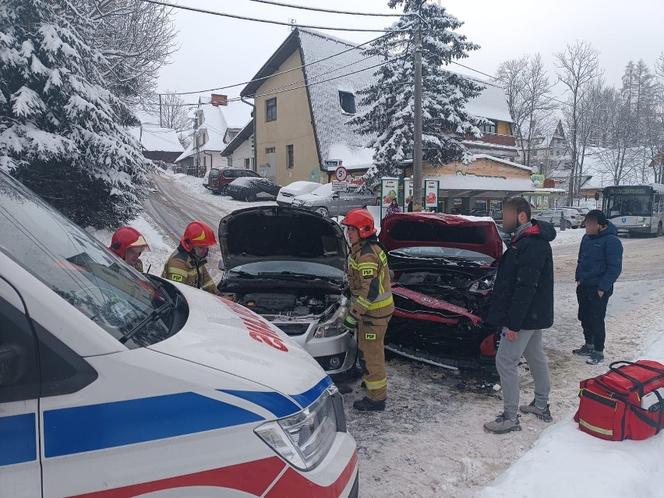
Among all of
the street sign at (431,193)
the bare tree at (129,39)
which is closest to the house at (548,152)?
the street sign at (431,193)

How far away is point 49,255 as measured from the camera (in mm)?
1956

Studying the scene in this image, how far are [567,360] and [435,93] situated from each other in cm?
1679

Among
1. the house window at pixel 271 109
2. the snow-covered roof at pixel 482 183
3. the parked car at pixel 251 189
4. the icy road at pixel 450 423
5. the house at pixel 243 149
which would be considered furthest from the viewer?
the house at pixel 243 149

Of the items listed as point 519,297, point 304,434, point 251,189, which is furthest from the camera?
point 251,189

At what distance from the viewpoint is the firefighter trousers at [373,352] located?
4.53 metres

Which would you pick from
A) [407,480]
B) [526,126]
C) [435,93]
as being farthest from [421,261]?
[526,126]

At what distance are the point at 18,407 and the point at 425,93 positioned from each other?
2116 centimetres

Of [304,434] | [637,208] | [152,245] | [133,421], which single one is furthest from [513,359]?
[637,208]

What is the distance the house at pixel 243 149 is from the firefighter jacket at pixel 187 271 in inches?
1305

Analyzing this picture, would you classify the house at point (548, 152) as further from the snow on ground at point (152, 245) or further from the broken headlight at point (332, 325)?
the broken headlight at point (332, 325)

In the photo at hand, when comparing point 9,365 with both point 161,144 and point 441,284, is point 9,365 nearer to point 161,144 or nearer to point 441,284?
point 441,284

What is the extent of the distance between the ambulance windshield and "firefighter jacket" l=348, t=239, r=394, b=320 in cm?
219

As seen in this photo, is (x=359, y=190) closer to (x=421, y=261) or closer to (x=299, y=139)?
(x=299, y=139)

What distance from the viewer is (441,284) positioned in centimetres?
636
